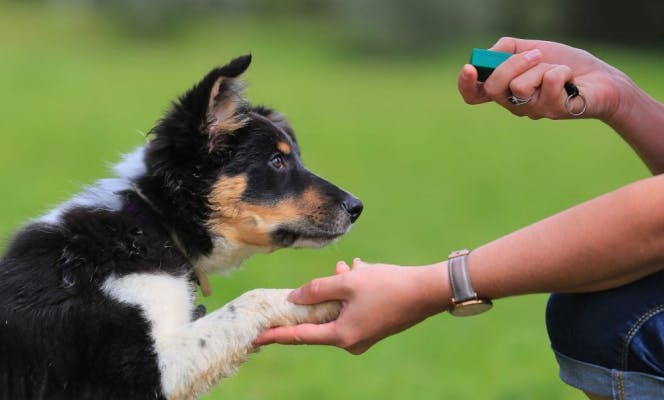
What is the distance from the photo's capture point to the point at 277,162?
4.46 meters

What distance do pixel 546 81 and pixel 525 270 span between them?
24.9 inches

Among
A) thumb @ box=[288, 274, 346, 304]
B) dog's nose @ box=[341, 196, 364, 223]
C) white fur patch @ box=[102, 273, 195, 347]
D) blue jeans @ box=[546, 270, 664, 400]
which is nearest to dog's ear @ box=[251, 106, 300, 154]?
dog's nose @ box=[341, 196, 364, 223]

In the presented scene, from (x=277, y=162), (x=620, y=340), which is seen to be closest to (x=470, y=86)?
(x=620, y=340)

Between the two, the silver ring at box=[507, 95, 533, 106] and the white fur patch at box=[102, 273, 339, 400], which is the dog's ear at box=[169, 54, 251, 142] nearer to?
the white fur patch at box=[102, 273, 339, 400]

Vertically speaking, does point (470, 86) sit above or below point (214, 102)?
above

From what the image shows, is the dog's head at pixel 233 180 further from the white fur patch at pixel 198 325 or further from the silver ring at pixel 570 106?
Result: the silver ring at pixel 570 106

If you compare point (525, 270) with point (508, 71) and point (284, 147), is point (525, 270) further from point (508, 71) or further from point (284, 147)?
point (284, 147)

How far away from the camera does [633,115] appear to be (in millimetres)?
3811

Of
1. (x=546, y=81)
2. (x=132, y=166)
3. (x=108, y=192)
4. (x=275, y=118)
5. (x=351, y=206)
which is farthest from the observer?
(x=275, y=118)

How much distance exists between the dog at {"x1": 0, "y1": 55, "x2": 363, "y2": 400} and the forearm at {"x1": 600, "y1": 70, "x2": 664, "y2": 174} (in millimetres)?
1224

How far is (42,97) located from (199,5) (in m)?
22.0

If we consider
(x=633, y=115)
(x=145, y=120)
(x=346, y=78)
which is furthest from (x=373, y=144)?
(x=633, y=115)

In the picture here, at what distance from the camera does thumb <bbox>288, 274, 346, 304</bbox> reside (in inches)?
137

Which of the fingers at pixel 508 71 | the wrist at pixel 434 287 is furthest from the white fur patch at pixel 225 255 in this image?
the fingers at pixel 508 71
